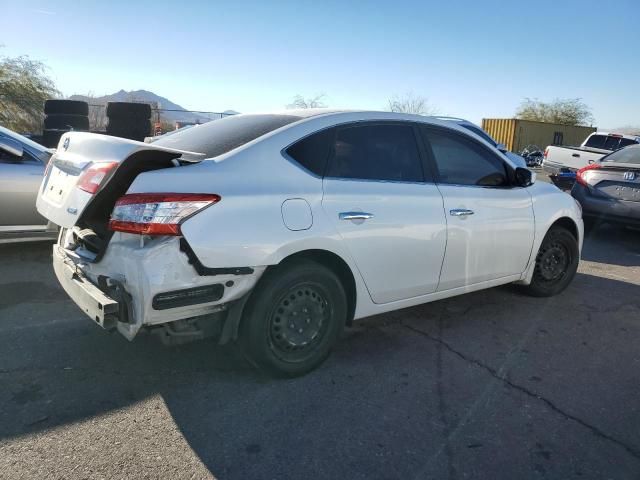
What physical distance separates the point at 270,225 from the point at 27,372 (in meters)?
1.83

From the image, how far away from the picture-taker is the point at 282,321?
3135 mm

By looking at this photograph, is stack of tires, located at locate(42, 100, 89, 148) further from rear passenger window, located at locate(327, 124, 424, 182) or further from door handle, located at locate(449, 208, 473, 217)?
door handle, located at locate(449, 208, 473, 217)

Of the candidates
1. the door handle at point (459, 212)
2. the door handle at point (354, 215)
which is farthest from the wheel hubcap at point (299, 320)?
the door handle at point (459, 212)

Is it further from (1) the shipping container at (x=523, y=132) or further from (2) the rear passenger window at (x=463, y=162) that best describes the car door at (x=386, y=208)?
(1) the shipping container at (x=523, y=132)

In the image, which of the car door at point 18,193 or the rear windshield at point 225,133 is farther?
the car door at point 18,193

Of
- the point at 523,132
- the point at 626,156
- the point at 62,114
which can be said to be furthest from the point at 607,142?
the point at 523,132

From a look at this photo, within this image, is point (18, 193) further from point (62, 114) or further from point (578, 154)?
point (578, 154)

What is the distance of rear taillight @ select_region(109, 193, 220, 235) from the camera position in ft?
8.66

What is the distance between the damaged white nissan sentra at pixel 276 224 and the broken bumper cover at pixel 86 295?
0.01m

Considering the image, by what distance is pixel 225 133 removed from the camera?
11.2ft

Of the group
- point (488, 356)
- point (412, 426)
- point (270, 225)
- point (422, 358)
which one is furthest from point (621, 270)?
point (270, 225)

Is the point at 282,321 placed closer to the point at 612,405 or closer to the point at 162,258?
the point at 162,258

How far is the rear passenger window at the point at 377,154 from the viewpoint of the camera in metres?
3.40

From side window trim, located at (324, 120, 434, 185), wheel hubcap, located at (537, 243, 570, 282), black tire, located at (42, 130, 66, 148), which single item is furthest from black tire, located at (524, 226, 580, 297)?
black tire, located at (42, 130, 66, 148)
